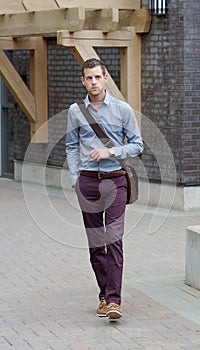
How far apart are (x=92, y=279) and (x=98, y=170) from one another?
1.77m

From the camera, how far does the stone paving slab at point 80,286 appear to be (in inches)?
259

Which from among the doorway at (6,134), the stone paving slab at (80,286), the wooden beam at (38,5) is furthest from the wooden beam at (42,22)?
the doorway at (6,134)

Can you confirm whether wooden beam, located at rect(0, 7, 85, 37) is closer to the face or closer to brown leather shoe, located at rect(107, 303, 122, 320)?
the face

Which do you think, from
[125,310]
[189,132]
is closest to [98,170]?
[125,310]

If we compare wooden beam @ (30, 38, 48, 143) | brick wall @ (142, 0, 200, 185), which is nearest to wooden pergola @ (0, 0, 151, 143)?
brick wall @ (142, 0, 200, 185)

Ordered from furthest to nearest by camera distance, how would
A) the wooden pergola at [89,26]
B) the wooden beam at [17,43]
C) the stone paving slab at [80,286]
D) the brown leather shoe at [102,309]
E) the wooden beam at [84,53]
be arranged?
the wooden beam at [17,43], the wooden beam at [84,53], the wooden pergola at [89,26], the brown leather shoe at [102,309], the stone paving slab at [80,286]

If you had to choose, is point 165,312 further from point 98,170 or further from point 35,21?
point 35,21

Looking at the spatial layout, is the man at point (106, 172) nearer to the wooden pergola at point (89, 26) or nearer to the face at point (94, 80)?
the face at point (94, 80)

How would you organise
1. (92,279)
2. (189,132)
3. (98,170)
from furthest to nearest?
(189,132), (92,279), (98,170)

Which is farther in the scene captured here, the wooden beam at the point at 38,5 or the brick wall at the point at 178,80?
the wooden beam at the point at 38,5

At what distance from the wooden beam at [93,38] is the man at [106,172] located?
533 cm

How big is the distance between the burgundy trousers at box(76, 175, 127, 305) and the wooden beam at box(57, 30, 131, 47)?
547 centimetres

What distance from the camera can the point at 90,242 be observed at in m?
7.16

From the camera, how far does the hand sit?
268 inches
